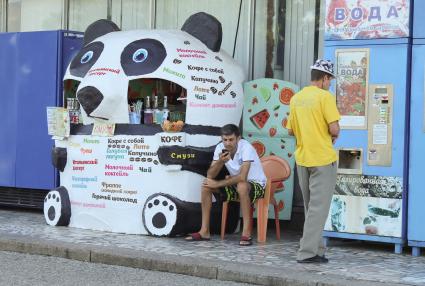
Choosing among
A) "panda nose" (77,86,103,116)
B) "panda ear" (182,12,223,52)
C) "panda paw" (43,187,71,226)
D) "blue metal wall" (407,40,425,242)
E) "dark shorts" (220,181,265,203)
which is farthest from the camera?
"panda paw" (43,187,71,226)

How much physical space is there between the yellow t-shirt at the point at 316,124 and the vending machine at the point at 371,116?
2.96ft

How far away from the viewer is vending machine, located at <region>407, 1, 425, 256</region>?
795 centimetres

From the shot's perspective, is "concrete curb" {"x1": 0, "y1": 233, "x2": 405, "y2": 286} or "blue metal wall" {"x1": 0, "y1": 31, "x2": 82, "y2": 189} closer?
"concrete curb" {"x1": 0, "y1": 233, "x2": 405, "y2": 286}

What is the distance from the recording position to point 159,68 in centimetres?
908

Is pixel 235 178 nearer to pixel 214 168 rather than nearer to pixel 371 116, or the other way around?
pixel 214 168

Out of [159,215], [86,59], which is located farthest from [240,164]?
[86,59]

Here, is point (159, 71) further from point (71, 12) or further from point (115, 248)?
point (71, 12)

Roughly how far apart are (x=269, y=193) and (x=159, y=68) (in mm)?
1841

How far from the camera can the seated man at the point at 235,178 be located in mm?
8609

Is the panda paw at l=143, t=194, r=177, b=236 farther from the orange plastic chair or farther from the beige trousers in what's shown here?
the beige trousers

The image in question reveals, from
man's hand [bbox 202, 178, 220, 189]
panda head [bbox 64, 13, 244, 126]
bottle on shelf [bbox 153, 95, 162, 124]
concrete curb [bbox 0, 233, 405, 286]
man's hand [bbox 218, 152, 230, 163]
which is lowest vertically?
concrete curb [bbox 0, 233, 405, 286]

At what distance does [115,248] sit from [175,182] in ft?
3.77

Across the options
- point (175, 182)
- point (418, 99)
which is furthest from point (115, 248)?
point (418, 99)

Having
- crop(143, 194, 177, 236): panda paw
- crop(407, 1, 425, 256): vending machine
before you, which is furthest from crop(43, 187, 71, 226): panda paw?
crop(407, 1, 425, 256): vending machine
